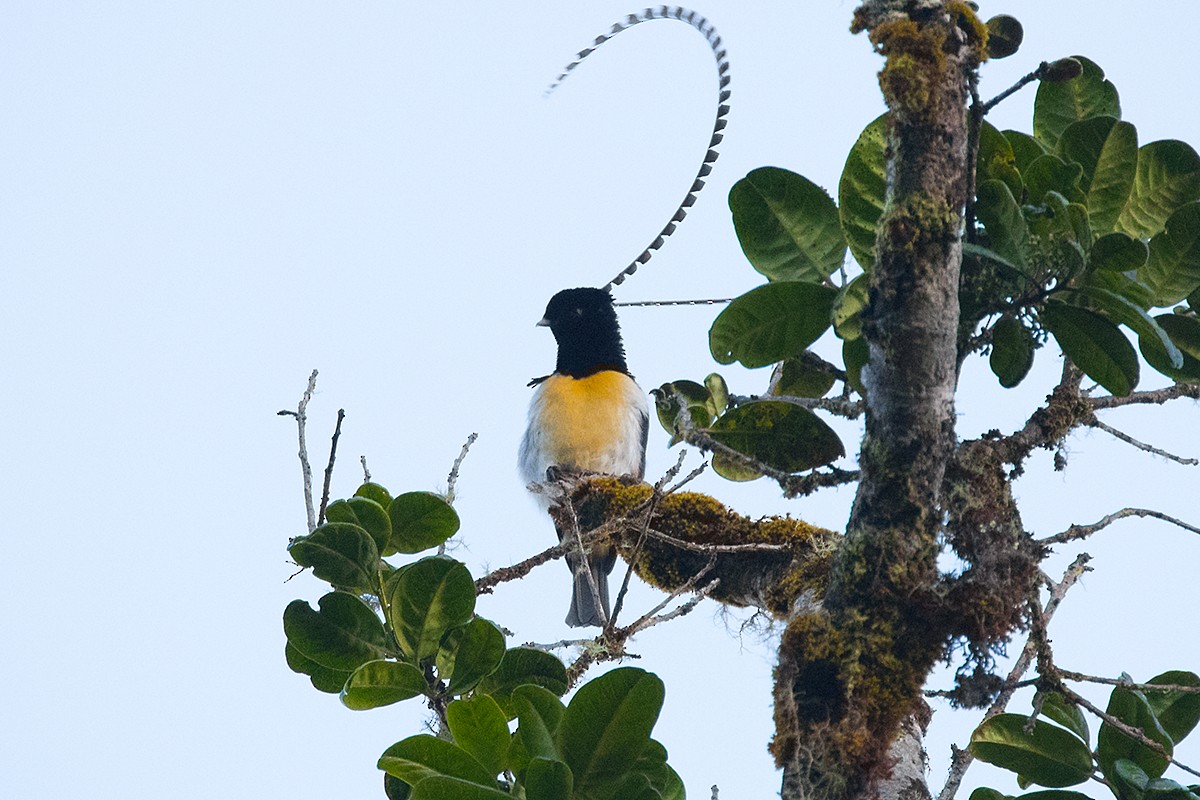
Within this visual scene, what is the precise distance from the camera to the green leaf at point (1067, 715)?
2.64 meters

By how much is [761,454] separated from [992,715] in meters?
0.99

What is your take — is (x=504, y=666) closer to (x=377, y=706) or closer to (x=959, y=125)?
(x=377, y=706)

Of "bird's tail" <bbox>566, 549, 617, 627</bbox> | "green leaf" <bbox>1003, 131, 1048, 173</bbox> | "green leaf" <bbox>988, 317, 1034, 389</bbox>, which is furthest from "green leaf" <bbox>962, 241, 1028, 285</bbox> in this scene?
"bird's tail" <bbox>566, 549, 617, 627</bbox>

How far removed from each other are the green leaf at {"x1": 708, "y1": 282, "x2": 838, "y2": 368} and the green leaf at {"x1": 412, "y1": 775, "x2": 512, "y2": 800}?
1.37 meters

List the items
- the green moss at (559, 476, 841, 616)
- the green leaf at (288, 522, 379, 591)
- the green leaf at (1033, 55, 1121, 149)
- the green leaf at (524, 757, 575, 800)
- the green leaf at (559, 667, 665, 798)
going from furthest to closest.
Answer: the green moss at (559, 476, 841, 616) → the green leaf at (1033, 55, 1121, 149) → the green leaf at (288, 522, 379, 591) → the green leaf at (559, 667, 665, 798) → the green leaf at (524, 757, 575, 800)

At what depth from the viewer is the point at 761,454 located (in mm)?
3406

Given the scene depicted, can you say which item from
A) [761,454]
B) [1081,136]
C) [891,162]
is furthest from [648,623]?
[1081,136]

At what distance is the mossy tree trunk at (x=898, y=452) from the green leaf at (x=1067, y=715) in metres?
0.34

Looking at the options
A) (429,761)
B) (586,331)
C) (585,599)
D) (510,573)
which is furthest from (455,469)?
(586,331)

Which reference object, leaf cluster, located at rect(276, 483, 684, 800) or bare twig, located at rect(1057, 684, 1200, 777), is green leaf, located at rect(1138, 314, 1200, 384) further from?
leaf cluster, located at rect(276, 483, 684, 800)

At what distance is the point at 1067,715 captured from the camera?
265 cm

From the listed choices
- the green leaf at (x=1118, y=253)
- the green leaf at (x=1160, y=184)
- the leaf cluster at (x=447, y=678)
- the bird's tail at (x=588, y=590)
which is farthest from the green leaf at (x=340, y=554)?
the bird's tail at (x=588, y=590)

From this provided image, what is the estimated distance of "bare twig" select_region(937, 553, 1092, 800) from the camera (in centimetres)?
251

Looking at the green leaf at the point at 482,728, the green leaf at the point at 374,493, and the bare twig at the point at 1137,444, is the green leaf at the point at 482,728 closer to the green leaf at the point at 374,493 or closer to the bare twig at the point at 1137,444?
the green leaf at the point at 374,493
